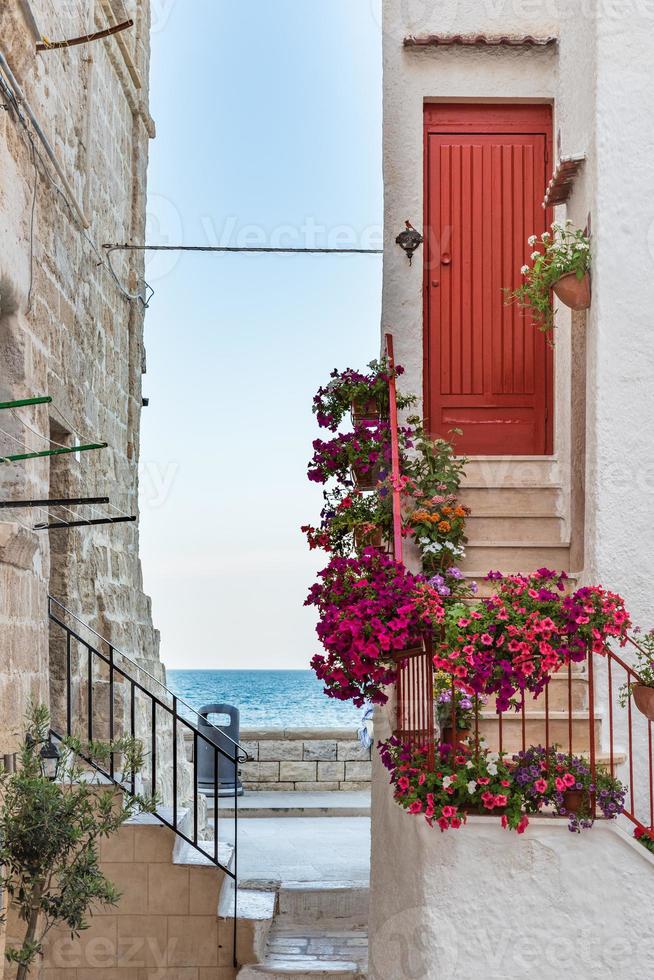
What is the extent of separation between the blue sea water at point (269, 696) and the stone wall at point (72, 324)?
1157 inches

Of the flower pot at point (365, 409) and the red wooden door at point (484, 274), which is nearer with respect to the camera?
the flower pot at point (365, 409)

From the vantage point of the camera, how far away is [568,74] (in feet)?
24.6

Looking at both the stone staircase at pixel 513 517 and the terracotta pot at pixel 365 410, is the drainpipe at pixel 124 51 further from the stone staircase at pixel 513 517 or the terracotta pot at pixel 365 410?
the stone staircase at pixel 513 517

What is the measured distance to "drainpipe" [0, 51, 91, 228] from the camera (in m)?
5.72

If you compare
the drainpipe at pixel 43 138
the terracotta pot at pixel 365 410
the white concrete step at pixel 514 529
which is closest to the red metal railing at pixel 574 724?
the white concrete step at pixel 514 529

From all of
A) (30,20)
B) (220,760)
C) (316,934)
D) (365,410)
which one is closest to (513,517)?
(365,410)

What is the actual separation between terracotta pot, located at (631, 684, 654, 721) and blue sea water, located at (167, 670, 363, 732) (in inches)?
1322

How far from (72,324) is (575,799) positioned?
4.45 metres

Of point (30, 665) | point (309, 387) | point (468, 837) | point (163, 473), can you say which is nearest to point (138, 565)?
point (163, 473)

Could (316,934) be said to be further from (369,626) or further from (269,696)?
(269,696)

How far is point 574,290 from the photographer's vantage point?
655 cm

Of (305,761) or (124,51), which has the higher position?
(124,51)

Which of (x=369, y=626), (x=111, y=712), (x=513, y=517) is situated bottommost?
(x=111, y=712)

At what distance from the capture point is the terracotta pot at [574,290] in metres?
6.53
